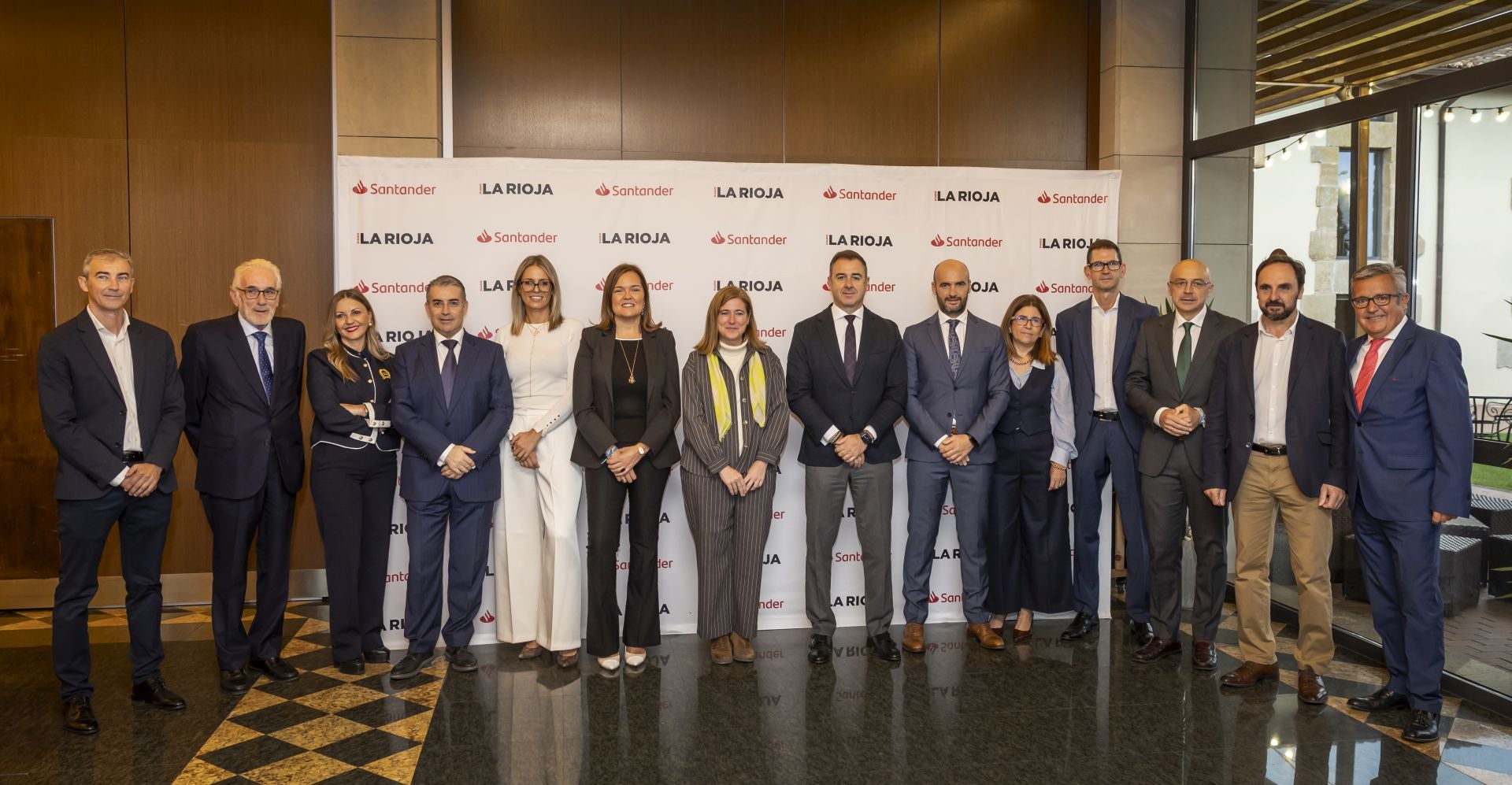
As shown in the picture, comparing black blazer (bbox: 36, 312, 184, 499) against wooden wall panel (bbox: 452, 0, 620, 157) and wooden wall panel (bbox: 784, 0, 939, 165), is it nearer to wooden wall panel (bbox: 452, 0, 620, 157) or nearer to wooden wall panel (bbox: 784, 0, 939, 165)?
wooden wall panel (bbox: 452, 0, 620, 157)

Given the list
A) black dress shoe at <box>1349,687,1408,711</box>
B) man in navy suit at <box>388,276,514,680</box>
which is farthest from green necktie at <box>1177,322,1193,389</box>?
man in navy suit at <box>388,276,514,680</box>

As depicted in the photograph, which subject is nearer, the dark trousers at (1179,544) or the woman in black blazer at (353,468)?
the woman in black blazer at (353,468)

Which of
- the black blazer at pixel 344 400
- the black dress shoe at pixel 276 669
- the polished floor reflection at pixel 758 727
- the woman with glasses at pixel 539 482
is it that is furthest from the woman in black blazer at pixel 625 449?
the black dress shoe at pixel 276 669

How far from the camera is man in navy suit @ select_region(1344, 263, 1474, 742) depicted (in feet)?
11.9

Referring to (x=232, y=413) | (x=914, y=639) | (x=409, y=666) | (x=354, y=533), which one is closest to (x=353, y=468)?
(x=354, y=533)

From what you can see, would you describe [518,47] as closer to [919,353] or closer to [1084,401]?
[919,353]

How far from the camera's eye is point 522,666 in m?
4.48

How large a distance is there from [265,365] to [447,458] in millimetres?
855

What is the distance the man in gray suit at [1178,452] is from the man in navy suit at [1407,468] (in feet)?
2.20

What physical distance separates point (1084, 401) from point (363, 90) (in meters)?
4.12

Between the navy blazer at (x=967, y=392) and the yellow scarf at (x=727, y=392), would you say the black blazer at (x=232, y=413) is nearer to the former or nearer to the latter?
the yellow scarf at (x=727, y=392)

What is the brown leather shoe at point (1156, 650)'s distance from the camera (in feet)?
Result: 14.9

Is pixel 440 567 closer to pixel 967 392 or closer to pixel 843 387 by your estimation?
pixel 843 387

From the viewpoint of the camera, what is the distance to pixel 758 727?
3.73 meters
